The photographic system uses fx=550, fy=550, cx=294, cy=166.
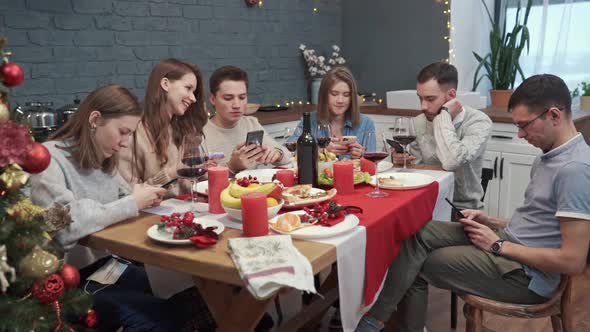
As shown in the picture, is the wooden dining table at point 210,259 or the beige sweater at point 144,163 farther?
the beige sweater at point 144,163

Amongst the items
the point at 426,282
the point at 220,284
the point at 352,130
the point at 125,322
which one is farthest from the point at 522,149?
the point at 125,322

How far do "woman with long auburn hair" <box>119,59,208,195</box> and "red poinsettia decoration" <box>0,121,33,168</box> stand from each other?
0.91m

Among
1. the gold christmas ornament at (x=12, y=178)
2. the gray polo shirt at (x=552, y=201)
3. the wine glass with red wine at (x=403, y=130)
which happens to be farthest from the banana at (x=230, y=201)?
the gray polo shirt at (x=552, y=201)

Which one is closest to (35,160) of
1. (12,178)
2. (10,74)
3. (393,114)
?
(12,178)

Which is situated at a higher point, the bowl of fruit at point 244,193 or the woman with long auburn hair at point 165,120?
the woman with long auburn hair at point 165,120

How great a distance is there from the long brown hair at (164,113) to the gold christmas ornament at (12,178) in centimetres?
103

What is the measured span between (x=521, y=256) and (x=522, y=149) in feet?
6.65

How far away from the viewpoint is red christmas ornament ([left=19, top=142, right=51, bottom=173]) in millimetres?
1361

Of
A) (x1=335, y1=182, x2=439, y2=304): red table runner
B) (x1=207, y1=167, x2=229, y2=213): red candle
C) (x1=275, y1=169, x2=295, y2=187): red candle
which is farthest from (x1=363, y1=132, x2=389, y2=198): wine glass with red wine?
(x1=207, y1=167, x2=229, y2=213): red candle

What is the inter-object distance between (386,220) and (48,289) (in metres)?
1.00

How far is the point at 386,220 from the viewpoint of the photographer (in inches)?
69.4

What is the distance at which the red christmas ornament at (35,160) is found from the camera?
4.47 feet

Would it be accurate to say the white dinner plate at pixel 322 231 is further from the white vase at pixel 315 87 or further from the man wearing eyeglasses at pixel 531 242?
the white vase at pixel 315 87

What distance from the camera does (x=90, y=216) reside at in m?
1.64
